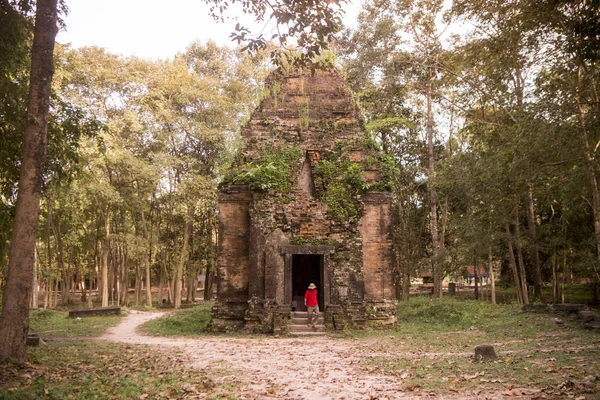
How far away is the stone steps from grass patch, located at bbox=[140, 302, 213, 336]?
312cm

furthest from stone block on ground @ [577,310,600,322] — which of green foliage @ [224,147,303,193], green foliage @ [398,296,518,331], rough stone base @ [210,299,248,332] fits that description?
rough stone base @ [210,299,248,332]

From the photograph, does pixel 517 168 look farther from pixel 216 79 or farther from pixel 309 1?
pixel 216 79

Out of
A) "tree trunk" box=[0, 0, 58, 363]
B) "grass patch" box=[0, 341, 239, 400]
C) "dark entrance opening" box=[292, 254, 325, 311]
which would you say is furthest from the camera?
"dark entrance opening" box=[292, 254, 325, 311]

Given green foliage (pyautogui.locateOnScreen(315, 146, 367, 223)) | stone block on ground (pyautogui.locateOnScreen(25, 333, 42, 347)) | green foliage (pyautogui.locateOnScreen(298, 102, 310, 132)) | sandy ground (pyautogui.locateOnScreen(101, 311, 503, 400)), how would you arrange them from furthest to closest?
1. green foliage (pyautogui.locateOnScreen(298, 102, 310, 132))
2. green foliage (pyautogui.locateOnScreen(315, 146, 367, 223))
3. stone block on ground (pyautogui.locateOnScreen(25, 333, 42, 347))
4. sandy ground (pyautogui.locateOnScreen(101, 311, 503, 400))

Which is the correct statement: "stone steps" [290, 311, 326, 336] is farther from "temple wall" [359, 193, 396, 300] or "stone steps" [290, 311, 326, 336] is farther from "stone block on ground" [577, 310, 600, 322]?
"stone block on ground" [577, 310, 600, 322]

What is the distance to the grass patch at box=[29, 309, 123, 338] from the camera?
15516mm

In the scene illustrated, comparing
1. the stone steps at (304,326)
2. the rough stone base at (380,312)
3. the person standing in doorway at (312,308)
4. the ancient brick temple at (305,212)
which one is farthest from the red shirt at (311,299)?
the rough stone base at (380,312)

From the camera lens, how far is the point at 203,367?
911 cm

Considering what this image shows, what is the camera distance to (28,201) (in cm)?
767

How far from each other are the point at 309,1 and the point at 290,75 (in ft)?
35.6

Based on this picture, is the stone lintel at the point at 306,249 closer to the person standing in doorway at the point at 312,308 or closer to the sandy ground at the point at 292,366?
the person standing in doorway at the point at 312,308

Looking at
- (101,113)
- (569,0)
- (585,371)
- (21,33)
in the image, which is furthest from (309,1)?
(101,113)

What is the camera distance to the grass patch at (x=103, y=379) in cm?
624

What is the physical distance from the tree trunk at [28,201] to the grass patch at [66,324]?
7.96m
